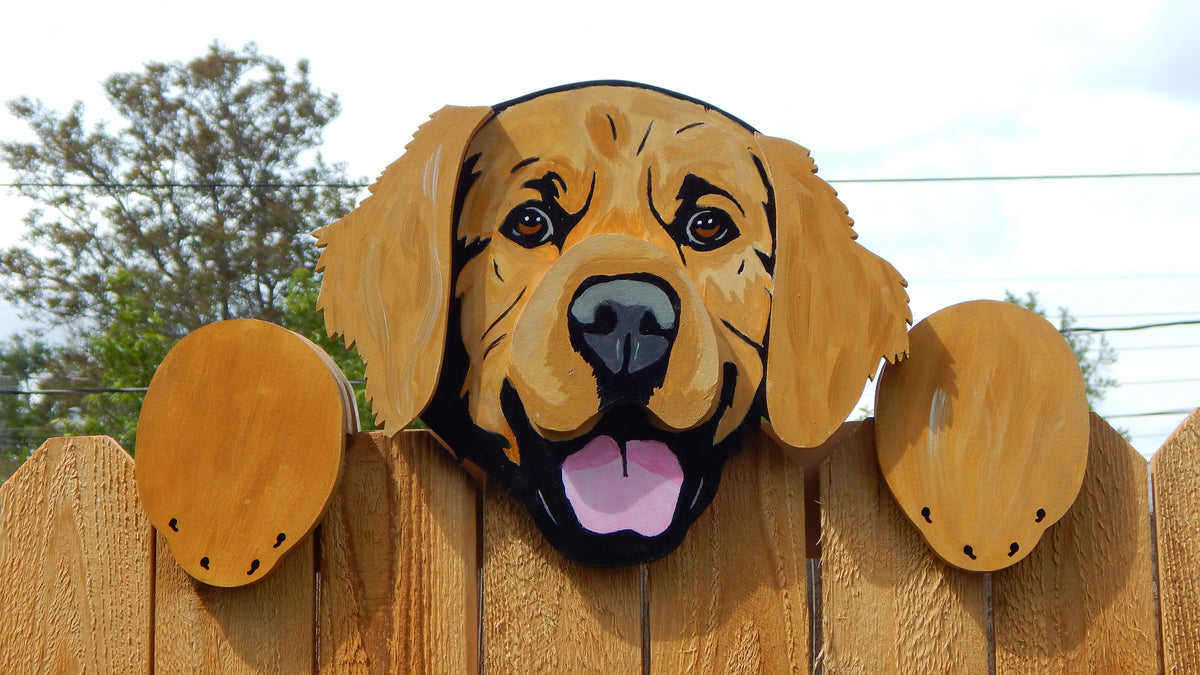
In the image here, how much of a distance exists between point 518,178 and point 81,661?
1.08m

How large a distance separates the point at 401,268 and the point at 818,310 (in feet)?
2.26

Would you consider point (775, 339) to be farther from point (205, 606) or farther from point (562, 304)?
point (205, 606)

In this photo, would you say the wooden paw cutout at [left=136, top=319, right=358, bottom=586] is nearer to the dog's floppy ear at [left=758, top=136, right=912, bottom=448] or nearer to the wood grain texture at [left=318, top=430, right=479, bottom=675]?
the wood grain texture at [left=318, top=430, right=479, bottom=675]

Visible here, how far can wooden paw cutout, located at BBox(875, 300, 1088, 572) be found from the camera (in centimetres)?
165

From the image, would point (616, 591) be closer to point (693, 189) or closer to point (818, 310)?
point (818, 310)

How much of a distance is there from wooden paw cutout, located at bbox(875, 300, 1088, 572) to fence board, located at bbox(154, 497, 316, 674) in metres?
0.98

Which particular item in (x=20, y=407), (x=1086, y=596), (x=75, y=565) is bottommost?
(x=20, y=407)

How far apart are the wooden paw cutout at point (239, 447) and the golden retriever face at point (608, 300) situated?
10 centimetres

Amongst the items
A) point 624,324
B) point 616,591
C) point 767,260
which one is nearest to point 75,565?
point 616,591

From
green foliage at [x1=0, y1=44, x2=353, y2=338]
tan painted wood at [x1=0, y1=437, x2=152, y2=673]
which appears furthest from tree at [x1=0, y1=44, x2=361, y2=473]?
tan painted wood at [x1=0, y1=437, x2=152, y2=673]

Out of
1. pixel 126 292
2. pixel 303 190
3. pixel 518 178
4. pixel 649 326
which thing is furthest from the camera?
pixel 303 190

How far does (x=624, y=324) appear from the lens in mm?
1587

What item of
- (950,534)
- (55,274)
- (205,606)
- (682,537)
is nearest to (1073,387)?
(950,534)

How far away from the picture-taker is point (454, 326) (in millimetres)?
1688
